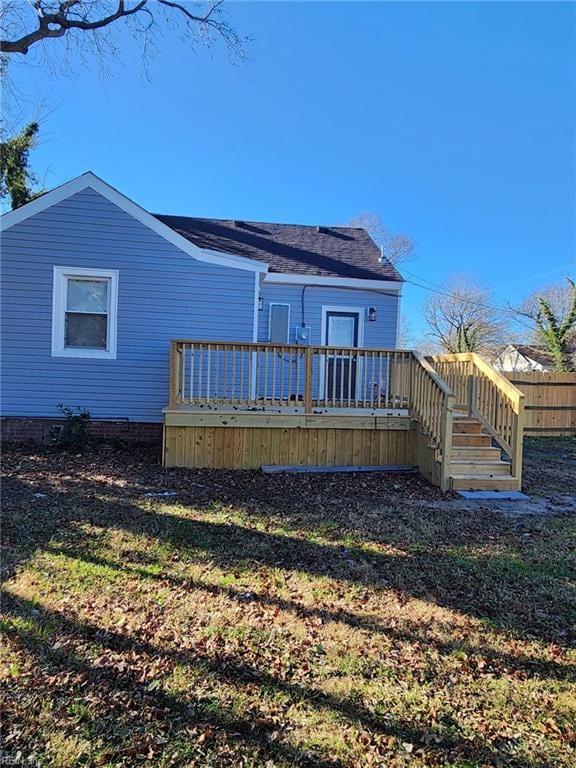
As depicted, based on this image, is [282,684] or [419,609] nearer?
[282,684]

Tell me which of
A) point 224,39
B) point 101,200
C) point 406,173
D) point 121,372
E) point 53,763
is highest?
point 406,173

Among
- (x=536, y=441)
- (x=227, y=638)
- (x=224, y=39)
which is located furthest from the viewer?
(x=536, y=441)

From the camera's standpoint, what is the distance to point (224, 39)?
9188 mm

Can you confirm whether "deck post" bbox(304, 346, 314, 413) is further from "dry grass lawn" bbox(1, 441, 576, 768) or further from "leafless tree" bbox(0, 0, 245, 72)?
"leafless tree" bbox(0, 0, 245, 72)

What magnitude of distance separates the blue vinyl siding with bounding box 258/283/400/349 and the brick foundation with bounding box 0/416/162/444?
9.83 feet

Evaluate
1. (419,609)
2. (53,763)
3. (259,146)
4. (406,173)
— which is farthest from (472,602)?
(406,173)

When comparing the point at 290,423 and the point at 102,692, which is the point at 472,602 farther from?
the point at 290,423

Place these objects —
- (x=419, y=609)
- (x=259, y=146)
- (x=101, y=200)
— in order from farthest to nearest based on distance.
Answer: (x=259, y=146), (x=101, y=200), (x=419, y=609)

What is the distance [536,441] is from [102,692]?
41.7 feet

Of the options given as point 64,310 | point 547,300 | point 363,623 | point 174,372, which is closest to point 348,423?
point 174,372

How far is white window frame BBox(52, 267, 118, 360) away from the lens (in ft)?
24.6

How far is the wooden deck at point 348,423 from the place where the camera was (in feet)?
20.6

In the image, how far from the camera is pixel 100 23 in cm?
847

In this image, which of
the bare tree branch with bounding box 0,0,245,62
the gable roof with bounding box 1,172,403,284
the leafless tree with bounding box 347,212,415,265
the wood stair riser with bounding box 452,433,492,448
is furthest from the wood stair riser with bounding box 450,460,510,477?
the leafless tree with bounding box 347,212,415,265
